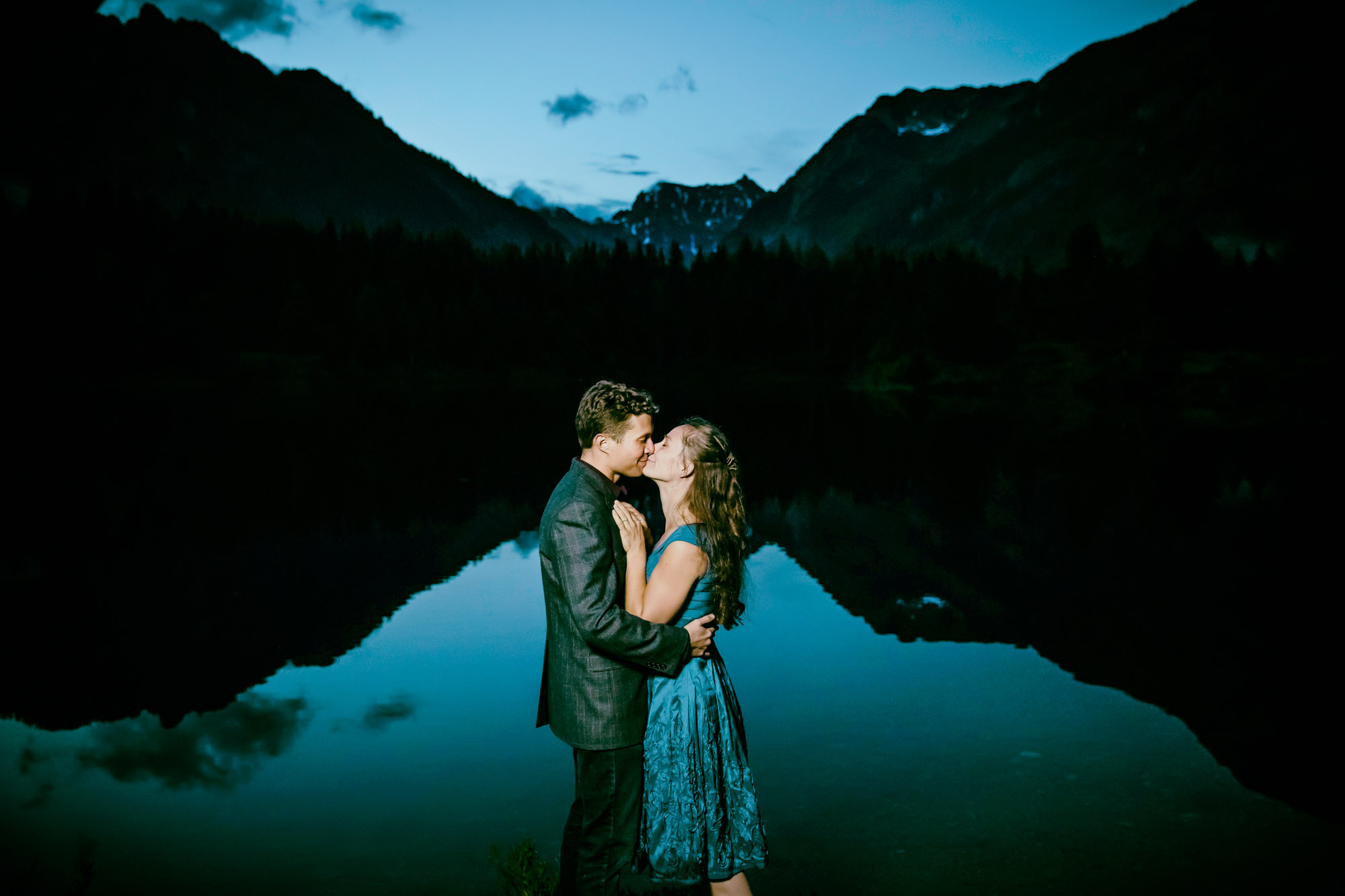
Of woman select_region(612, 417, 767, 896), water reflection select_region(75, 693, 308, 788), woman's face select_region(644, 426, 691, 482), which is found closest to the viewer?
woman select_region(612, 417, 767, 896)

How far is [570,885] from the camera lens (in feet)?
15.9

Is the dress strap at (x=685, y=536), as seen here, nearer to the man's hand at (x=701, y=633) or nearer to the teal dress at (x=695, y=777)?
the teal dress at (x=695, y=777)

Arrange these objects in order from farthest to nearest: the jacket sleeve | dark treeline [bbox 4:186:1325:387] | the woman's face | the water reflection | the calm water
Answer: dark treeline [bbox 4:186:1325:387] < the water reflection < the calm water < the woman's face < the jacket sleeve

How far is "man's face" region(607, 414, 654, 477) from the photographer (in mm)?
4672

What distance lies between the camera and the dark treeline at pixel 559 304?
3654 inches

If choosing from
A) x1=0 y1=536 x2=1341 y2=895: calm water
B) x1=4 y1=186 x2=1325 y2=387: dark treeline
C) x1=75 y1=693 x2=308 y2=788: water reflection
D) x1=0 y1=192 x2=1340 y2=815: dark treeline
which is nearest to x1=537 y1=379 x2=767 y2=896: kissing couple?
x1=0 y1=536 x2=1341 y2=895: calm water

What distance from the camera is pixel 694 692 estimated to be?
15.8 ft

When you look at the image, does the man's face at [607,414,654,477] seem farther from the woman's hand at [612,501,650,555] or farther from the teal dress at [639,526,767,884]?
the teal dress at [639,526,767,884]

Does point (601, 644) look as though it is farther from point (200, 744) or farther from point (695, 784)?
point (200, 744)

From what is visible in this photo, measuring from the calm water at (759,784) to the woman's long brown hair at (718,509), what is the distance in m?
2.88

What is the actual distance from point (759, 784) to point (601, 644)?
454cm

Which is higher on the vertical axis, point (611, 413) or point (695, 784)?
point (611, 413)

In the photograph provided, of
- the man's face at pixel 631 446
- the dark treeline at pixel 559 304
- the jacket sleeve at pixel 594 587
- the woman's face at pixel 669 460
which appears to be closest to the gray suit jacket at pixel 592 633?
the jacket sleeve at pixel 594 587

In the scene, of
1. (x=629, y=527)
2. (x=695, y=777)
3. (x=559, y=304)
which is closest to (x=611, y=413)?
(x=629, y=527)
